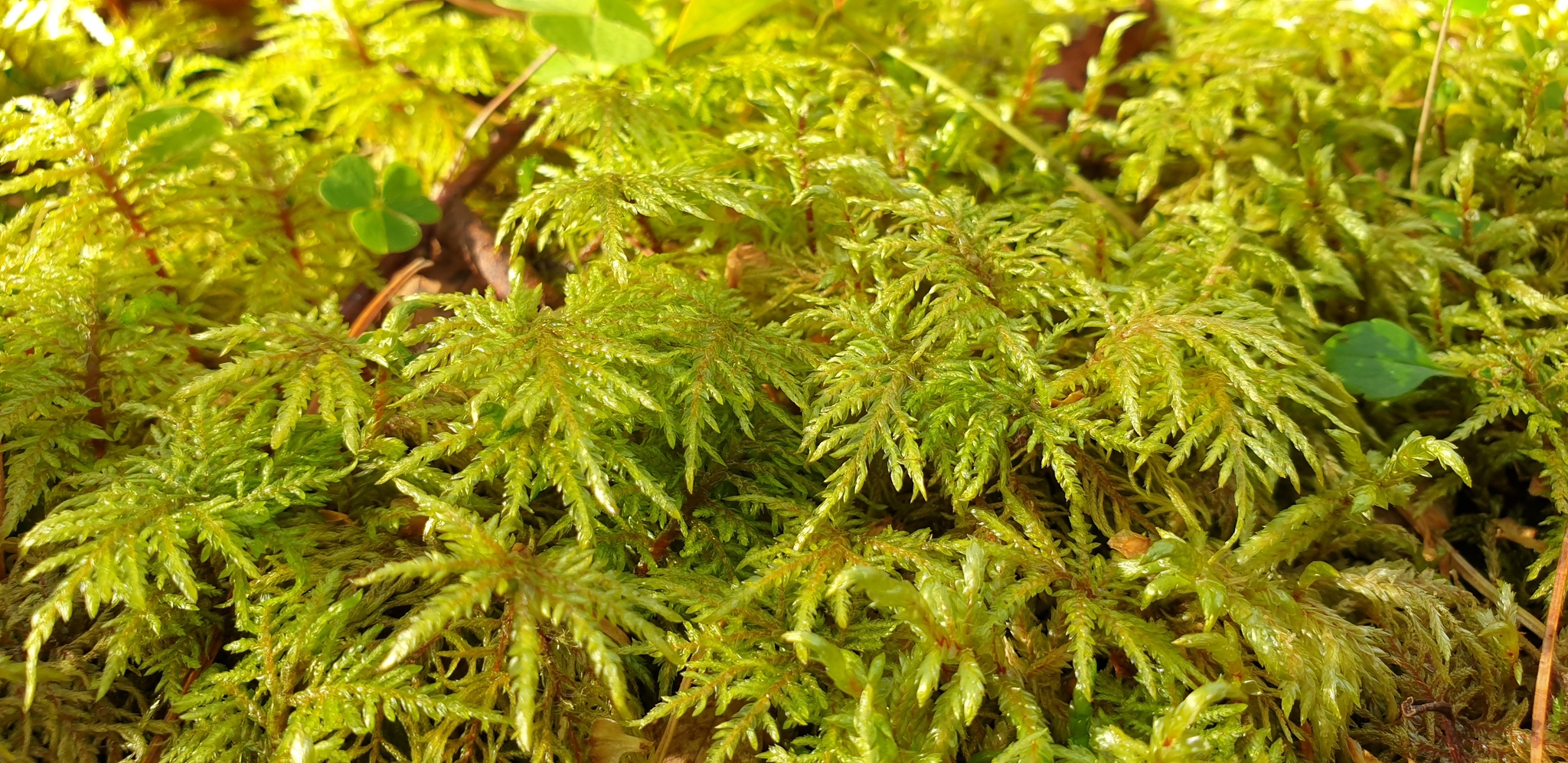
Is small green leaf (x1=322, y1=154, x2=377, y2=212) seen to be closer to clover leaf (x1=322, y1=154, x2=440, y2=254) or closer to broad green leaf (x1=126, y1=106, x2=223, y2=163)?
clover leaf (x1=322, y1=154, x2=440, y2=254)

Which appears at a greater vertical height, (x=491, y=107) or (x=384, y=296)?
(x=491, y=107)

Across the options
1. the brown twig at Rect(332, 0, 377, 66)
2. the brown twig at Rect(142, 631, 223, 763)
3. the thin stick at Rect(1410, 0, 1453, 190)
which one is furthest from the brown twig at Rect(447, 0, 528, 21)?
the thin stick at Rect(1410, 0, 1453, 190)

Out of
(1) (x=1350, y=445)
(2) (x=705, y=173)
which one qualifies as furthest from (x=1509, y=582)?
(2) (x=705, y=173)

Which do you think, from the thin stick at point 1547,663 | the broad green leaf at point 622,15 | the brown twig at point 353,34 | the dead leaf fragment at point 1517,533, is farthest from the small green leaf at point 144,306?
the dead leaf fragment at point 1517,533

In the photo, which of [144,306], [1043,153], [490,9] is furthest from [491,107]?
[1043,153]

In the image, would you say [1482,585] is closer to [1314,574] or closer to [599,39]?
[1314,574]

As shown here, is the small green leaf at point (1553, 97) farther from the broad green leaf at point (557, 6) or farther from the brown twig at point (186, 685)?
the brown twig at point (186, 685)

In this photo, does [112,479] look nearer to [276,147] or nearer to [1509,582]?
[276,147]
